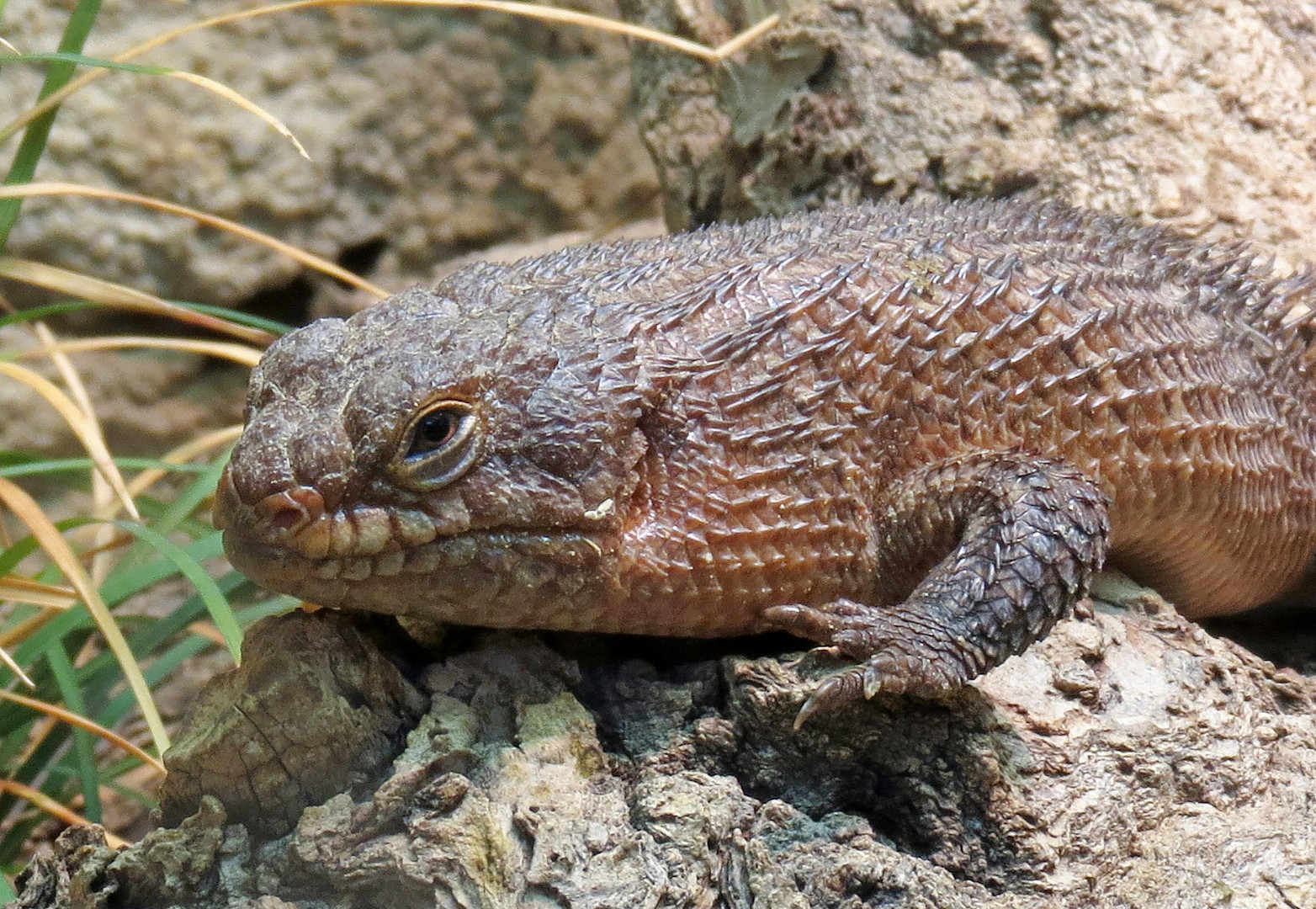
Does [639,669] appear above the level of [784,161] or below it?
below

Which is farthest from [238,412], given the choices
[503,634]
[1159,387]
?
[1159,387]

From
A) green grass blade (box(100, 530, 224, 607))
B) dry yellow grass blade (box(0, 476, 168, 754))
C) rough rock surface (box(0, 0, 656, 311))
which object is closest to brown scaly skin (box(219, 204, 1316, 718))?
dry yellow grass blade (box(0, 476, 168, 754))

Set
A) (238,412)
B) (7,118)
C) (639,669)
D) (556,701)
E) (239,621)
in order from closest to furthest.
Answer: (556,701), (639,669), (239,621), (7,118), (238,412)

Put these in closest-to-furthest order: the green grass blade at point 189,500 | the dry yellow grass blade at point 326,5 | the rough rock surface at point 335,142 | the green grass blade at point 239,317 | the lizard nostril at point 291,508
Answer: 1. the lizard nostril at point 291,508
2. the dry yellow grass blade at point 326,5
3. the green grass blade at point 189,500
4. the green grass blade at point 239,317
5. the rough rock surface at point 335,142

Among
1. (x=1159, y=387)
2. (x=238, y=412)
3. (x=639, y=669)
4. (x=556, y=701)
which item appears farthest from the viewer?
(x=238, y=412)

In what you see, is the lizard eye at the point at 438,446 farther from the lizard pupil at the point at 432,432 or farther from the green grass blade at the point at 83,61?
the green grass blade at the point at 83,61

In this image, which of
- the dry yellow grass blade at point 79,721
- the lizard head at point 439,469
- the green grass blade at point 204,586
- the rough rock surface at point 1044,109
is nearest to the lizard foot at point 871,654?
the lizard head at point 439,469

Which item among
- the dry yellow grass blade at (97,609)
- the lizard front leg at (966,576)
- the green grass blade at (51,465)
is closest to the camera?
the lizard front leg at (966,576)

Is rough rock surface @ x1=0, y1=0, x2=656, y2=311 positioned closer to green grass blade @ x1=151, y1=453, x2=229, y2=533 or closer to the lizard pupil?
green grass blade @ x1=151, y1=453, x2=229, y2=533

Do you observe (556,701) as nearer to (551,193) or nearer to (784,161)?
(784,161)
